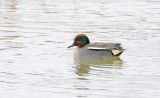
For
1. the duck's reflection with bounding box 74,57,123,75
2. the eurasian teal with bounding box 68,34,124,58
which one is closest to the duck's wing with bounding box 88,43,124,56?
the eurasian teal with bounding box 68,34,124,58

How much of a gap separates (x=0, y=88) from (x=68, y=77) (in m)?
1.68

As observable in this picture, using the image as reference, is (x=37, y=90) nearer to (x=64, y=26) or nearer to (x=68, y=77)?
(x=68, y=77)

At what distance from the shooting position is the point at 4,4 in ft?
93.8

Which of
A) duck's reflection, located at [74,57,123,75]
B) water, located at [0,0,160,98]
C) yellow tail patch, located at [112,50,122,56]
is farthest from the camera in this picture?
yellow tail patch, located at [112,50,122,56]

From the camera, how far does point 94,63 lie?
1723 centimetres

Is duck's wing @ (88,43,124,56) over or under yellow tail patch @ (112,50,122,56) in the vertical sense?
over

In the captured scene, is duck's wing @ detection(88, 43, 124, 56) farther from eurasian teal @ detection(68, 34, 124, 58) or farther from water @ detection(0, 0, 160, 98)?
water @ detection(0, 0, 160, 98)

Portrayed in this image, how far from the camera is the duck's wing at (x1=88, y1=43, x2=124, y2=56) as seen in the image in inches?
687

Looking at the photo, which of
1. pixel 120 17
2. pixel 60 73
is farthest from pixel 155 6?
pixel 60 73

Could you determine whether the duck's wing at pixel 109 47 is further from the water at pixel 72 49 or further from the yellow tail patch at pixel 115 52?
the water at pixel 72 49

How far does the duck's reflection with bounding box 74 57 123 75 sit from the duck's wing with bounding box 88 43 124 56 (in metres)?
0.19

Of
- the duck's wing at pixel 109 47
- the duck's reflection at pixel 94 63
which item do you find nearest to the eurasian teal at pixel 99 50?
the duck's wing at pixel 109 47

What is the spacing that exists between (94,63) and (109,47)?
59cm

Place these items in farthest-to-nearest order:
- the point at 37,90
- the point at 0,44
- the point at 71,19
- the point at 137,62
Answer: the point at 71,19
the point at 0,44
the point at 137,62
the point at 37,90
